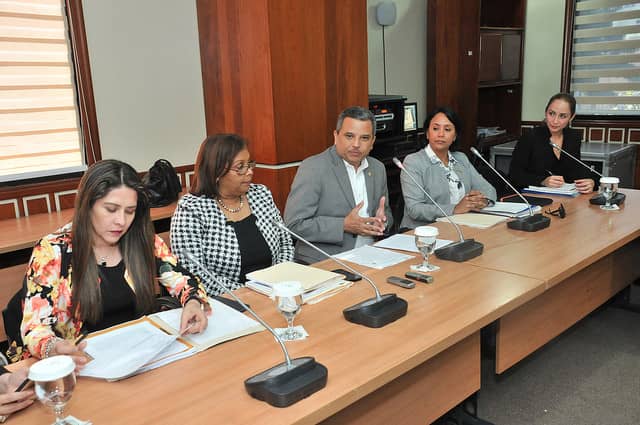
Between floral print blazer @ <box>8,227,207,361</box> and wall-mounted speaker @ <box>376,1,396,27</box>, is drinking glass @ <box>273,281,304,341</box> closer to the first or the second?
floral print blazer @ <box>8,227,207,361</box>

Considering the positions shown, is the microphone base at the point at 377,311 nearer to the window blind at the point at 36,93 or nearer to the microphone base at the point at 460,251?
the microphone base at the point at 460,251

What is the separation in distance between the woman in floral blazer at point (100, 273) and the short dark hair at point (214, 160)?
1.53ft

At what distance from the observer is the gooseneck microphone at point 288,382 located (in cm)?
112

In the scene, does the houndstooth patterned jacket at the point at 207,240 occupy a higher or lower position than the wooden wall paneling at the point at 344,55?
lower

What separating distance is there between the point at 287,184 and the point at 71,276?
5.97 feet

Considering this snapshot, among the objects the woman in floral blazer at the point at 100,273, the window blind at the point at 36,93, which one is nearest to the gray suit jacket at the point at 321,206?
the woman in floral blazer at the point at 100,273

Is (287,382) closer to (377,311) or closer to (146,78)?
(377,311)

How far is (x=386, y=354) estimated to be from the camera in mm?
1321

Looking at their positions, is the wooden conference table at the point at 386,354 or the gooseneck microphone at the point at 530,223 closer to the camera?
the wooden conference table at the point at 386,354

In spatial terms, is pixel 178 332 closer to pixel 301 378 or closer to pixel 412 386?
pixel 301 378

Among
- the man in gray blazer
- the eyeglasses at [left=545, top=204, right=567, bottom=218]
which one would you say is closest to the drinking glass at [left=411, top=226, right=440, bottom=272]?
the man in gray blazer

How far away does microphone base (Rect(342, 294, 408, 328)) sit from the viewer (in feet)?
4.85

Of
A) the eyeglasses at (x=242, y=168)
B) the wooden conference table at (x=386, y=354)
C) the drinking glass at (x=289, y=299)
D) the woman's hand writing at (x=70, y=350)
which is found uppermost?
the eyeglasses at (x=242, y=168)

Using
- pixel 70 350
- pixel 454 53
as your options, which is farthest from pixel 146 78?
pixel 454 53
